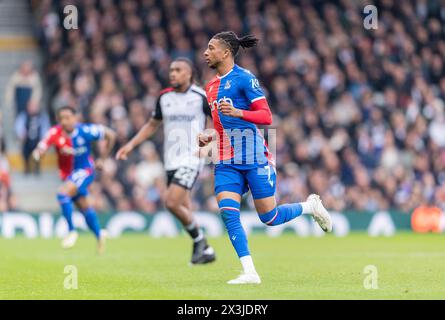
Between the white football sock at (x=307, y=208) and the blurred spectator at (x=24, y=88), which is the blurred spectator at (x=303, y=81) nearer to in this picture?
the blurred spectator at (x=24, y=88)

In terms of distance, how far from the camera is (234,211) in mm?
10625

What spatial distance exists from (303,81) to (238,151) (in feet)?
53.3

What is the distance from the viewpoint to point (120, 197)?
942 inches

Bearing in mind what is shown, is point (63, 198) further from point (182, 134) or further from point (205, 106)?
point (205, 106)

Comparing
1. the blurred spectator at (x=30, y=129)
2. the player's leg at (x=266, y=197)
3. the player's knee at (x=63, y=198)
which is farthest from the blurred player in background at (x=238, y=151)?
the blurred spectator at (x=30, y=129)

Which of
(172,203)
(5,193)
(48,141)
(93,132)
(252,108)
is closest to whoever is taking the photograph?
(252,108)

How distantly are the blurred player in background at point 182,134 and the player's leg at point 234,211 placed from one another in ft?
10.2

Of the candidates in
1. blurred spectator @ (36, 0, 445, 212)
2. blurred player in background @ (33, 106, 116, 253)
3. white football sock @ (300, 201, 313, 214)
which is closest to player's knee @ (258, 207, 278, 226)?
white football sock @ (300, 201, 313, 214)

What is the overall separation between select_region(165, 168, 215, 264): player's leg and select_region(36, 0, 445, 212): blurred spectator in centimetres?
963

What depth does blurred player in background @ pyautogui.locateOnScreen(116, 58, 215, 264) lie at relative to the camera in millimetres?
13914

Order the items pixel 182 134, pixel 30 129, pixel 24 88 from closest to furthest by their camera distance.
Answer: pixel 182 134 < pixel 30 129 < pixel 24 88

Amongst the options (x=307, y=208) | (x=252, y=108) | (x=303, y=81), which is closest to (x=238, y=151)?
(x=252, y=108)
